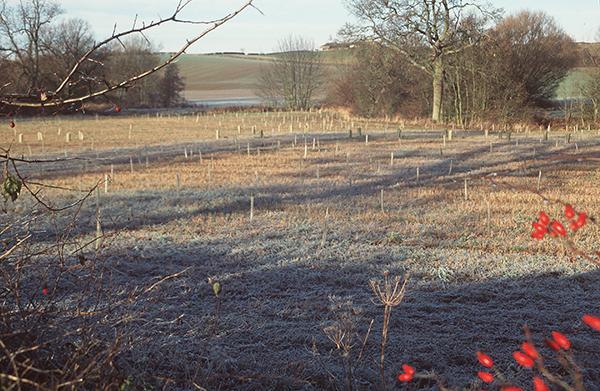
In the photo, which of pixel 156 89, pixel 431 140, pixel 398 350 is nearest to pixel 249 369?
pixel 398 350

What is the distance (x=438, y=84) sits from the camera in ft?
100

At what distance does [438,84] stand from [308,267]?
89.5 ft

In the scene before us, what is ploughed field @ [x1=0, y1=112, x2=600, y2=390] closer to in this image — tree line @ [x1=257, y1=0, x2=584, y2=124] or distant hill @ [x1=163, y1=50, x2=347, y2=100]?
tree line @ [x1=257, y1=0, x2=584, y2=124]

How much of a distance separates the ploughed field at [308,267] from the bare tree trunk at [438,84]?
16290 millimetres

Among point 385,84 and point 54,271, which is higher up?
point 385,84

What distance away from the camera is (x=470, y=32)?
27.5m

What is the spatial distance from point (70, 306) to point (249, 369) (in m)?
2.41

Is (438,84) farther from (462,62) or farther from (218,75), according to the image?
(218,75)

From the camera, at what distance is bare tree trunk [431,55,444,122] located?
1172 inches

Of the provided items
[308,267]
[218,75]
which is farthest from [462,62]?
[218,75]

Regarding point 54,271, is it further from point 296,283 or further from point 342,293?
point 342,293

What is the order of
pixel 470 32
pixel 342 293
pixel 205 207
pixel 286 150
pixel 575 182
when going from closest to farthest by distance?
pixel 342 293
pixel 205 207
pixel 575 182
pixel 286 150
pixel 470 32

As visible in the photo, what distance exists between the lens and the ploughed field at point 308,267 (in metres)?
3.79

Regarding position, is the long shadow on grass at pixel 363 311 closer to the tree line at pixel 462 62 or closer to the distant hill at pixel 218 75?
the tree line at pixel 462 62
